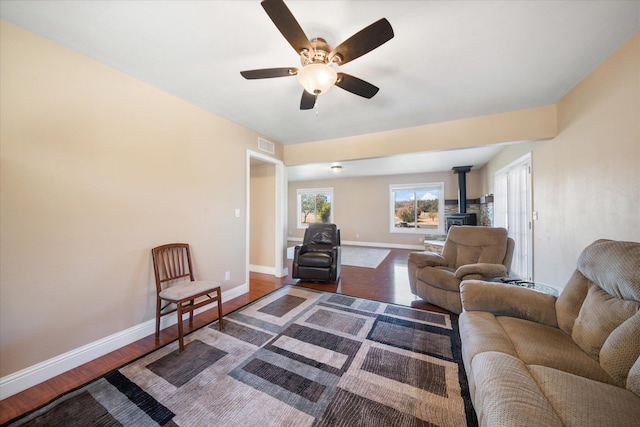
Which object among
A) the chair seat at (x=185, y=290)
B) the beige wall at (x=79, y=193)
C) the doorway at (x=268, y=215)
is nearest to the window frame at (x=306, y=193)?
the doorway at (x=268, y=215)

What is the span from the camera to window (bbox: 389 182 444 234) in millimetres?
6648

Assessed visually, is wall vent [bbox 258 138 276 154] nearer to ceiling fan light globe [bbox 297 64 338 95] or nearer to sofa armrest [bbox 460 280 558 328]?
ceiling fan light globe [bbox 297 64 338 95]

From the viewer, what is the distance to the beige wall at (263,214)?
13.4ft

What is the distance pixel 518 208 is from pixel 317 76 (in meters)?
4.27

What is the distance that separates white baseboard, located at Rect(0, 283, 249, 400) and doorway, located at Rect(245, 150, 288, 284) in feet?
6.43

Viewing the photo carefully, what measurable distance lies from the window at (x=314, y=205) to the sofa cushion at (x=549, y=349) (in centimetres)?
663

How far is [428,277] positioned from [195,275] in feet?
9.07

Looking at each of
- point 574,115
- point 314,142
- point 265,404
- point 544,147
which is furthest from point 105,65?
point 544,147

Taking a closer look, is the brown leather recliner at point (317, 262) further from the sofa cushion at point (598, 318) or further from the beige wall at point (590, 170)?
the beige wall at point (590, 170)

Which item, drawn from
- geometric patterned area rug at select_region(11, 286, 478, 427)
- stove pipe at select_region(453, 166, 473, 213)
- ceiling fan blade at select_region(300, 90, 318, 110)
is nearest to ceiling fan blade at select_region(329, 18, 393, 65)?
ceiling fan blade at select_region(300, 90, 318, 110)

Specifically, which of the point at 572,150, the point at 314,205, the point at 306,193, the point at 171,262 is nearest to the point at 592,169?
the point at 572,150

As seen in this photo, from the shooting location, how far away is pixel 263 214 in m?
4.20

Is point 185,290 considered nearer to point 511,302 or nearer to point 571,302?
point 511,302

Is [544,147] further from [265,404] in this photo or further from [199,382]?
[199,382]
